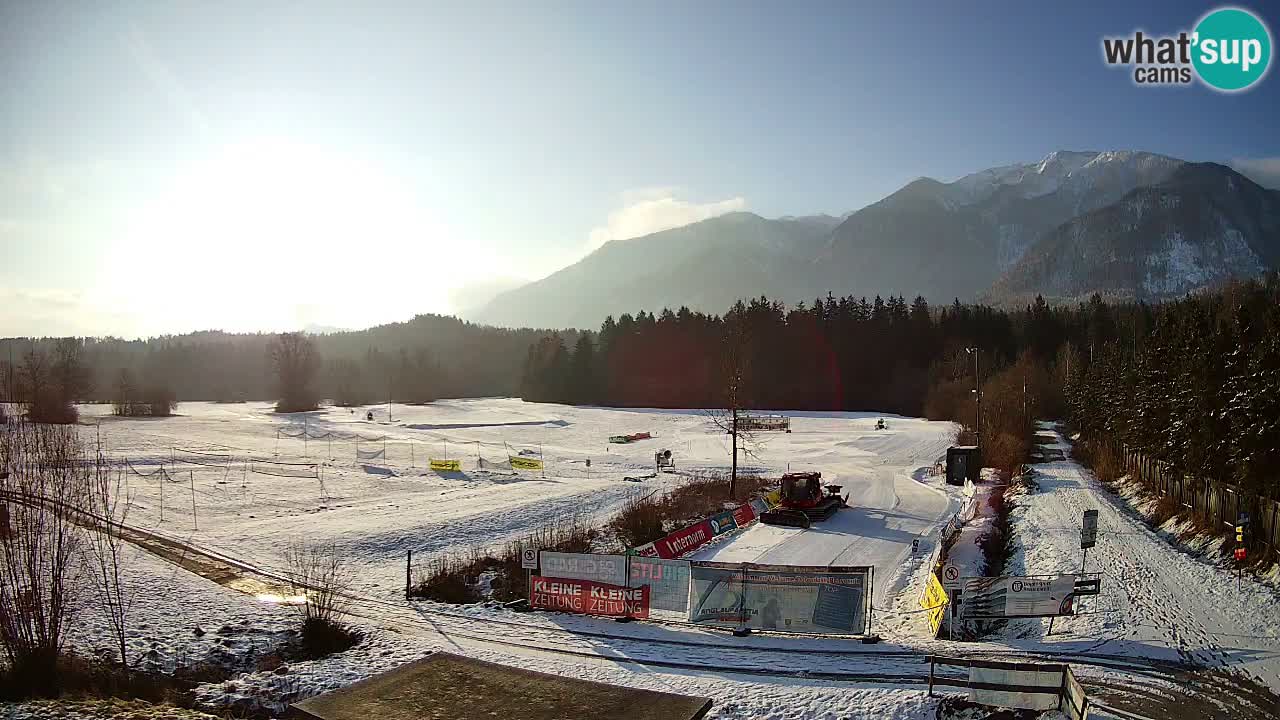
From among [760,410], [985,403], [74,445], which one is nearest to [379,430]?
[760,410]

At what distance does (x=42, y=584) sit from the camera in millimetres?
12875

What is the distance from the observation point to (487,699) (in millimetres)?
13500

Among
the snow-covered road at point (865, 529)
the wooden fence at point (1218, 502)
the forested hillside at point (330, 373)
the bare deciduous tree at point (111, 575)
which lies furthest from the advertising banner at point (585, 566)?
the forested hillside at point (330, 373)

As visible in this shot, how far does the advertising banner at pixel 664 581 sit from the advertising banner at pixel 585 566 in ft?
1.26

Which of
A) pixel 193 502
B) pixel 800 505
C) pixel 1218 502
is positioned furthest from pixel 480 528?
pixel 1218 502

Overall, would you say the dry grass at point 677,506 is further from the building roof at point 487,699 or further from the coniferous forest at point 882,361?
the coniferous forest at point 882,361

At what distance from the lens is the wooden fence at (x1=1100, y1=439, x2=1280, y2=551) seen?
22453 millimetres

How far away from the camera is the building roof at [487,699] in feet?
41.8

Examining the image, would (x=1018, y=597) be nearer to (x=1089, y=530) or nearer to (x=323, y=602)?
(x=1089, y=530)

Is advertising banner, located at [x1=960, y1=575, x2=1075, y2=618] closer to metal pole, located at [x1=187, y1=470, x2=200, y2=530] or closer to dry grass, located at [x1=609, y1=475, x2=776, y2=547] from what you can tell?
dry grass, located at [x1=609, y1=475, x2=776, y2=547]

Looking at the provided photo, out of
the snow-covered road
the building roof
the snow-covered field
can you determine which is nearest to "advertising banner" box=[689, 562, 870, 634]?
the snow-covered field

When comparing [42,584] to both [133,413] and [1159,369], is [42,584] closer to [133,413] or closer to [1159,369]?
[1159,369]

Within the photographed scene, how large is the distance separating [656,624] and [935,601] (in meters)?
7.78

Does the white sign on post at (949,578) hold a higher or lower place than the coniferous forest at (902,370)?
lower
